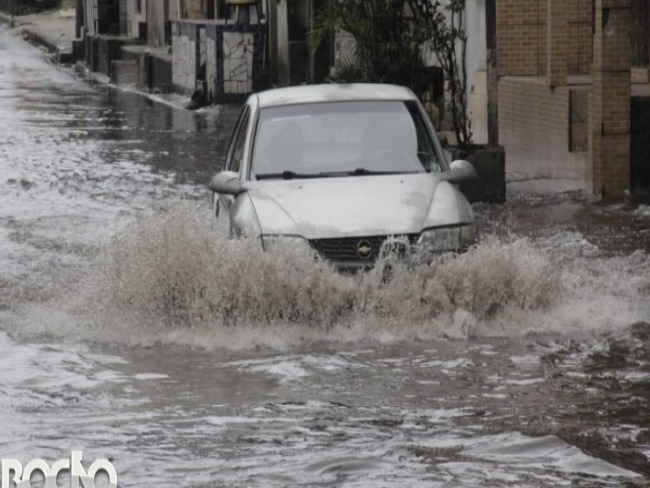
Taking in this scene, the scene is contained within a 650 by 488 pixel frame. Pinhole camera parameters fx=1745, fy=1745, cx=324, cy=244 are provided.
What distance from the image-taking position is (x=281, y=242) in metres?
11.3

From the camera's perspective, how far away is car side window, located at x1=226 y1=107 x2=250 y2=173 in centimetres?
1291

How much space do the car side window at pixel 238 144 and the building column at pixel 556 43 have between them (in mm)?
8769

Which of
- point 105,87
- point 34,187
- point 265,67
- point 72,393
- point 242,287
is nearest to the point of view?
point 72,393

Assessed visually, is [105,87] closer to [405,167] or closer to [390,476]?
[405,167]

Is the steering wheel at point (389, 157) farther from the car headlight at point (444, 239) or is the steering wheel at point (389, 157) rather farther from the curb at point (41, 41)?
the curb at point (41, 41)

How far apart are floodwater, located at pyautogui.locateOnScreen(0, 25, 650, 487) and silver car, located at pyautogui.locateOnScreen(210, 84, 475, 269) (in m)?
0.20

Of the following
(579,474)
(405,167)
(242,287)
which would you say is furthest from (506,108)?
(579,474)

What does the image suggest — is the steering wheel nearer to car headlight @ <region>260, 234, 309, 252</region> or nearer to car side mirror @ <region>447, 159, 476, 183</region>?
car side mirror @ <region>447, 159, 476, 183</region>

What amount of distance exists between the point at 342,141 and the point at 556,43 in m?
9.63

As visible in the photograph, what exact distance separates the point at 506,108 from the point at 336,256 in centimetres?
1216

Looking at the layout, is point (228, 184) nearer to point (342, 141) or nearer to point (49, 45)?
point (342, 141)

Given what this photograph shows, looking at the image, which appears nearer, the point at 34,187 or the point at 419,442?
the point at 419,442

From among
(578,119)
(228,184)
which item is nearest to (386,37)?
(578,119)

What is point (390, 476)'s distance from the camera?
7.73m
